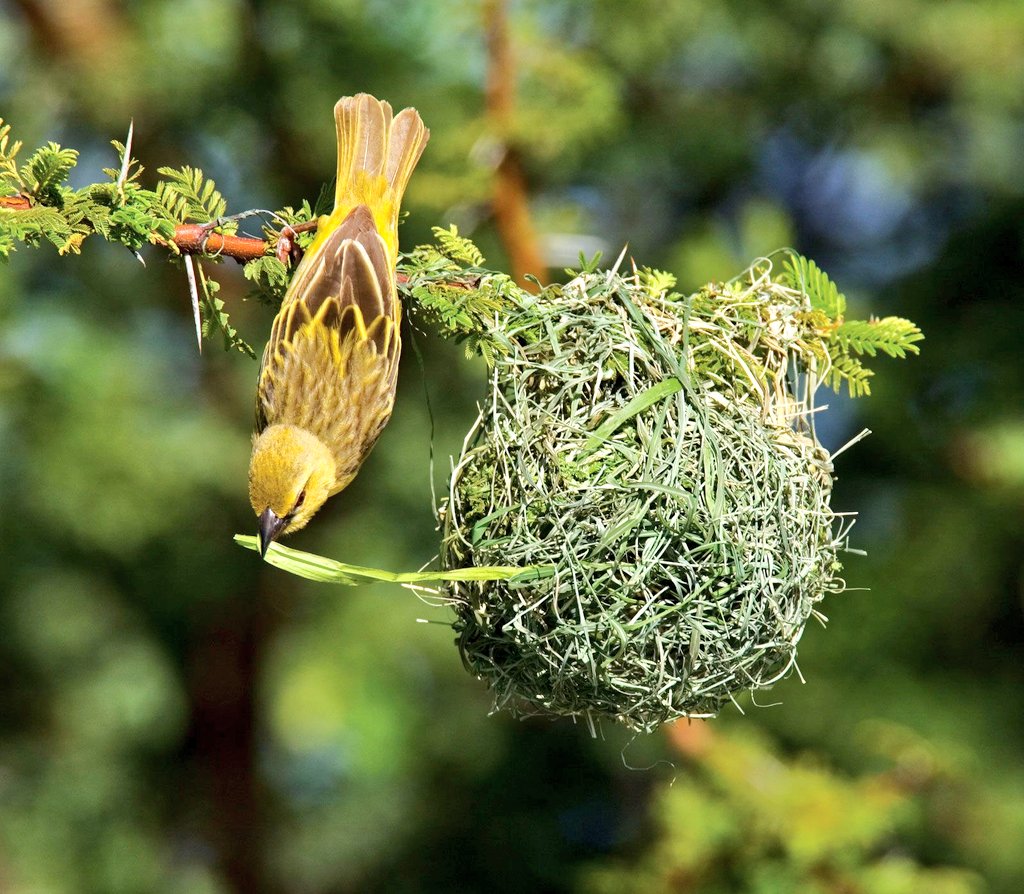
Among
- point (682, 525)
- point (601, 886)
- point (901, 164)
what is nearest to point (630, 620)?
point (682, 525)

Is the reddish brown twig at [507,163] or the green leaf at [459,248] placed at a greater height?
the reddish brown twig at [507,163]

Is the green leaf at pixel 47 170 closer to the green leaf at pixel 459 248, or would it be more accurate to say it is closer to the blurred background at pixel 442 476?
the green leaf at pixel 459 248

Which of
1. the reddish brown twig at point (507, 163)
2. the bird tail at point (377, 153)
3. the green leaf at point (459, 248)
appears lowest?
the green leaf at point (459, 248)

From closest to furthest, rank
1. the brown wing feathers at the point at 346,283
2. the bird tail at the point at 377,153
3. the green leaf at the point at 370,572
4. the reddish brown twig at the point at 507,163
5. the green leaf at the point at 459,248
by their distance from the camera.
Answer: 1. the green leaf at the point at 370,572
2. the green leaf at the point at 459,248
3. the brown wing feathers at the point at 346,283
4. the bird tail at the point at 377,153
5. the reddish brown twig at the point at 507,163

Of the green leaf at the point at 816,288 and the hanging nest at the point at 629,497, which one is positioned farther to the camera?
the green leaf at the point at 816,288

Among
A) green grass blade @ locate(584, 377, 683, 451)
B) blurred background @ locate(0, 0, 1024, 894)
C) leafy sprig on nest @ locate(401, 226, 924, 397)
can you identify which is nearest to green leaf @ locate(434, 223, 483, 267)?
leafy sprig on nest @ locate(401, 226, 924, 397)

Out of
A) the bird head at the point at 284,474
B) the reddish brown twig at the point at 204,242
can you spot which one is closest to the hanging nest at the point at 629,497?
the reddish brown twig at the point at 204,242

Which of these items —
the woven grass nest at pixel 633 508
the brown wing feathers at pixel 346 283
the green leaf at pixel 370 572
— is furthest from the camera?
the brown wing feathers at pixel 346 283

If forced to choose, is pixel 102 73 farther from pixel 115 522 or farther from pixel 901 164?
pixel 901 164
